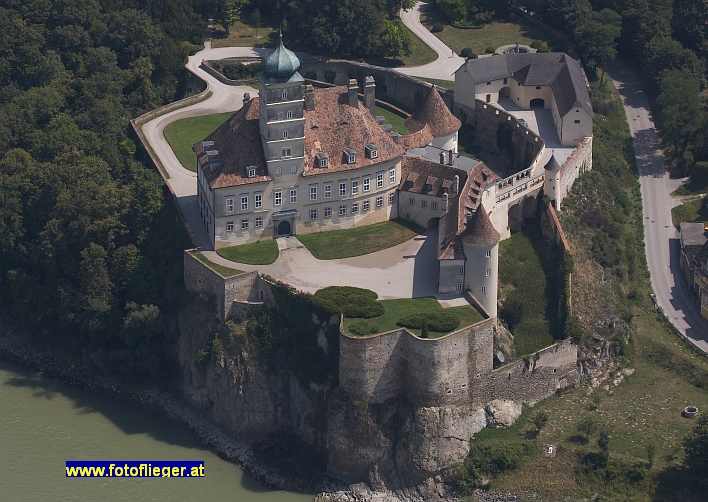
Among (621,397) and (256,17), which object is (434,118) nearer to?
(621,397)

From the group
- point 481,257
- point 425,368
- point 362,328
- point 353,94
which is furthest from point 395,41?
point 425,368

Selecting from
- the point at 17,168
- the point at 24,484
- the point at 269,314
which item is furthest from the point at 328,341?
the point at 17,168

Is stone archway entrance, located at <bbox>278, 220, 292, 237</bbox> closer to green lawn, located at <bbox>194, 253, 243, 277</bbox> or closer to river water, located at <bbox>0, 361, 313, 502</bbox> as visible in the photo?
green lawn, located at <bbox>194, 253, 243, 277</bbox>

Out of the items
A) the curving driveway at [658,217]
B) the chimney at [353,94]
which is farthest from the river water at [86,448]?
the curving driveway at [658,217]

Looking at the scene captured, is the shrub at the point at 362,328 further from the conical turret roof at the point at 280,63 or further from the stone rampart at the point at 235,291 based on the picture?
the conical turret roof at the point at 280,63

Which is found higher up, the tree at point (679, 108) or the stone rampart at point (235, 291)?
the tree at point (679, 108)

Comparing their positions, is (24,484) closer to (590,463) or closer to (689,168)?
(590,463)
